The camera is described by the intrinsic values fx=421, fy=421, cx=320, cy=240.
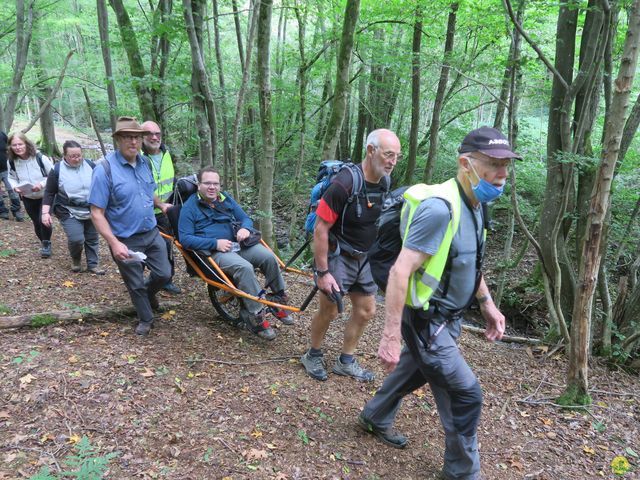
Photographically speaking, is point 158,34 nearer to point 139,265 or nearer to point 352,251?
point 139,265

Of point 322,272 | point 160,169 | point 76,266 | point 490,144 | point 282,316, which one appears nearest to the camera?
point 490,144

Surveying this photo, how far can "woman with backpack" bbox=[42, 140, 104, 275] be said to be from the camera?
5.98m

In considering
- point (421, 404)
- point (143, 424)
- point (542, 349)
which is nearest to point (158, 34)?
point (143, 424)

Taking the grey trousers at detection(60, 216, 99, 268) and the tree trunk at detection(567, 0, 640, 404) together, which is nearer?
the tree trunk at detection(567, 0, 640, 404)

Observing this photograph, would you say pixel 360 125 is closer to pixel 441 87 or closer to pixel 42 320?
pixel 441 87

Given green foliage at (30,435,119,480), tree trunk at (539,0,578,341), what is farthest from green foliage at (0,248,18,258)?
tree trunk at (539,0,578,341)

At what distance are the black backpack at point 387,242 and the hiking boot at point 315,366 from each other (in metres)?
1.67

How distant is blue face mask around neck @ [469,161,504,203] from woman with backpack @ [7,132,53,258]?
6.73m

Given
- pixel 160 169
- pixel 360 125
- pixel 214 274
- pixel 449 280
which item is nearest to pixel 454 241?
pixel 449 280

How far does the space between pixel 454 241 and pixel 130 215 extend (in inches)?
131

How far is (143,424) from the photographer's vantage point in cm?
316

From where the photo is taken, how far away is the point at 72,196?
19.9ft

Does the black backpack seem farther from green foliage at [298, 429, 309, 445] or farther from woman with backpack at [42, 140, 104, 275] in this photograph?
woman with backpack at [42, 140, 104, 275]

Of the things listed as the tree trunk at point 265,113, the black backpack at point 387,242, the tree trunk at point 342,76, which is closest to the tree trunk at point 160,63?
the tree trunk at point 265,113
